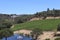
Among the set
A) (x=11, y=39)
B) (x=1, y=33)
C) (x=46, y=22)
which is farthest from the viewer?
(x=46, y=22)

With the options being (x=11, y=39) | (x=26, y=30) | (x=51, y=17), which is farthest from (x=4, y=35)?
(x=51, y=17)

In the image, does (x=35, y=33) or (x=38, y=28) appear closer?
(x=35, y=33)

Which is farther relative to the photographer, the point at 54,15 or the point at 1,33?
the point at 54,15

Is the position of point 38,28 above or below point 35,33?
above

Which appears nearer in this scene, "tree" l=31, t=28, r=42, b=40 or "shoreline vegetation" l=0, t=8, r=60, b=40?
"tree" l=31, t=28, r=42, b=40

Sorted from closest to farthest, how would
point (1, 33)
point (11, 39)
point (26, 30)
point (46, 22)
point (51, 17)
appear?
point (1, 33), point (11, 39), point (26, 30), point (46, 22), point (51, 17)

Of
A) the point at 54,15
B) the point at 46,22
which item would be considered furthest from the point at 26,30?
the point at 54,15

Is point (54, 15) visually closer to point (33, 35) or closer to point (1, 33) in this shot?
point (33, 35)

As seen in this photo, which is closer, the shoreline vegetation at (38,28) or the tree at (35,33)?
the tree at (35,33)

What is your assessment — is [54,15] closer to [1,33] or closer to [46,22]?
[46,22]
